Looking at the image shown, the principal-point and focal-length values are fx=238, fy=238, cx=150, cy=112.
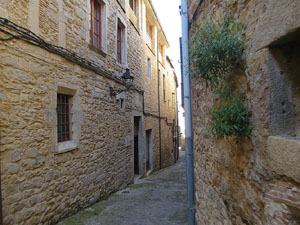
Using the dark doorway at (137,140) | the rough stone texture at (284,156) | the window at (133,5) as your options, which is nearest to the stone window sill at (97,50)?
the dark doorway at (137,140)

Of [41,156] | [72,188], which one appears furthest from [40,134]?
[72,188]

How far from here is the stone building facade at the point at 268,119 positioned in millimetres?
1391

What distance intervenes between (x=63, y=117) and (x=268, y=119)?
12.6ft

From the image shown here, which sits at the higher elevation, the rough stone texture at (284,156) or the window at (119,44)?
the window at (119,44)

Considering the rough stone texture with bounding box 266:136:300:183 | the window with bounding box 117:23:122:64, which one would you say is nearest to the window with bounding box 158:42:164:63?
the window with bounding box 117:23:122:64

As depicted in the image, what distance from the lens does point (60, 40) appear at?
4.25 m

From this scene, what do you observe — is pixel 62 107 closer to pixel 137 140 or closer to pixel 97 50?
pixel 97 50

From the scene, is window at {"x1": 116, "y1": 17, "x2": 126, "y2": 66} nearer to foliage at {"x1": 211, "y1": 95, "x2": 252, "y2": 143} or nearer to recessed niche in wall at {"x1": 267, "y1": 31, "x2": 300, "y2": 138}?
foliage at {"x1": 211, "y1": 95, "x2": 252, "y2": 143}

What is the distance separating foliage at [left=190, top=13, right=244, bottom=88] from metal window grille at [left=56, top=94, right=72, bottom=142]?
9.89 feet

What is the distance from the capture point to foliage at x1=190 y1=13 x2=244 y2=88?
186 cm

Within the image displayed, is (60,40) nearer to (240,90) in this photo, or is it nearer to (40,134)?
(40,134)

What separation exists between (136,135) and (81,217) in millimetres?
5141

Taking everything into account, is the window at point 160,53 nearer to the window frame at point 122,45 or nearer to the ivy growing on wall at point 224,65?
the window frame at point 122,45

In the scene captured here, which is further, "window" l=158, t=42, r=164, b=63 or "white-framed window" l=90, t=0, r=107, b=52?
"window" l=158, t=42, r=164, b=63
